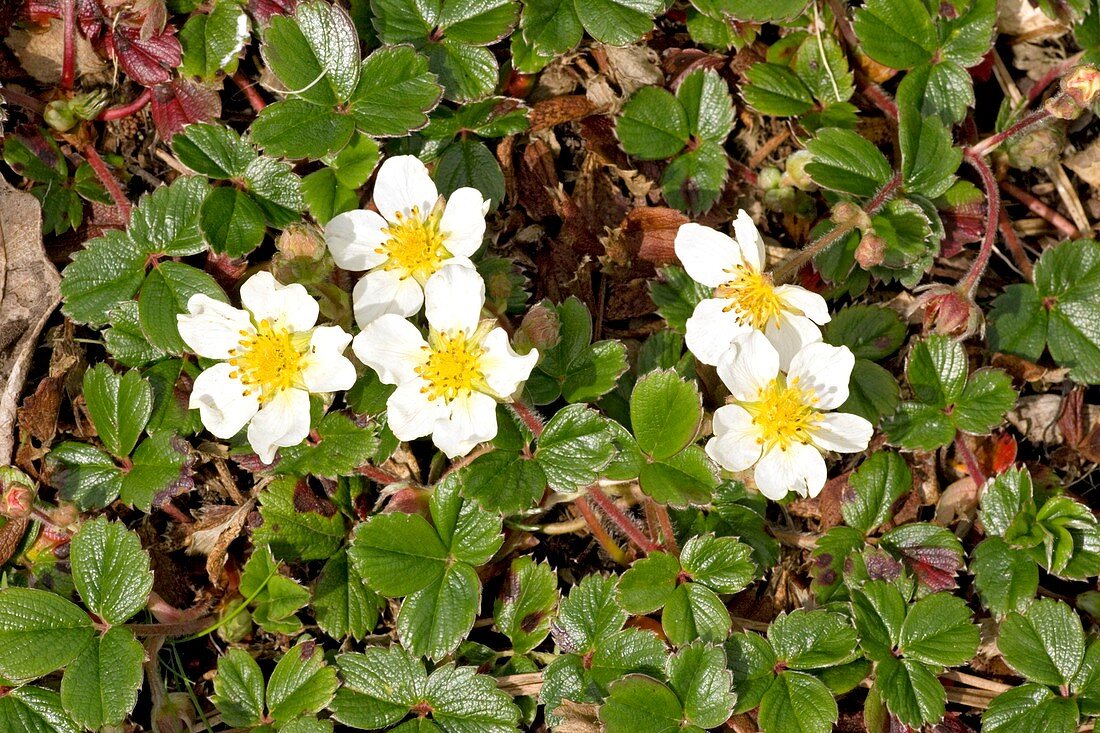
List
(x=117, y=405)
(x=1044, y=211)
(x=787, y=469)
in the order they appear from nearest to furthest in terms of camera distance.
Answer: (x=787, y=469) < (x=117, y=405) < (x=1044, y=211)

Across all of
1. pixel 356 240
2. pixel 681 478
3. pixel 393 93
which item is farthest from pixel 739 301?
pixel 393 93

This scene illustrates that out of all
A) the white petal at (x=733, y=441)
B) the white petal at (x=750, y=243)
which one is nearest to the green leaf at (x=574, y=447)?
the white petal at (x=733, y=441)

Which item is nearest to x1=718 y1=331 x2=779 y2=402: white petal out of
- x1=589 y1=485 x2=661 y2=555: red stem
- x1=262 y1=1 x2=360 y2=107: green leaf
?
x1=589 y1=485 x2=661 y2=555: red stem

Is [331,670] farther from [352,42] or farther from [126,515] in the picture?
[352,42]

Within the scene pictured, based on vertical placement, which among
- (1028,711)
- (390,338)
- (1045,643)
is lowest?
(1028,711)

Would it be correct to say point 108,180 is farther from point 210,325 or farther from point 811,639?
point 811,639

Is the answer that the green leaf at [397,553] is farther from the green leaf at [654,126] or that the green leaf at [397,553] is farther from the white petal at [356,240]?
the green leaf at [654,126]

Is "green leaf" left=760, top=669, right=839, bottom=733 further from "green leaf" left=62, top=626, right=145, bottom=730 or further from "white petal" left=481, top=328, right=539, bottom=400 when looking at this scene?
"green leaf" left=62, top=626, right=145, bottom=730

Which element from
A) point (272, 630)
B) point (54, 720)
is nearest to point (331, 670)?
point (272, 630)
